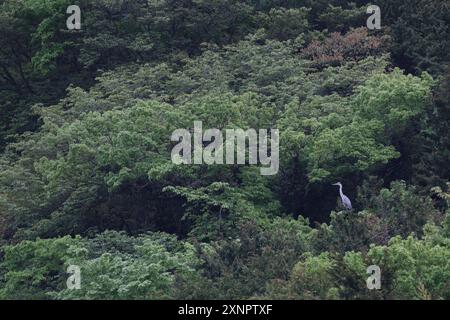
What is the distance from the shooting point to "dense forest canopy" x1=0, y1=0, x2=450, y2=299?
15695 millimetres

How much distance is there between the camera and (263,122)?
69.1 ft

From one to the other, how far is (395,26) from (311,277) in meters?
12.0

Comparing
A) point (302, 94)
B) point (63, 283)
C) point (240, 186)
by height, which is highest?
point (302, 94)

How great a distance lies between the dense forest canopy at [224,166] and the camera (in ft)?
51.5

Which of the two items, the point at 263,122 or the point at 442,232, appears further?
the point at 263,122

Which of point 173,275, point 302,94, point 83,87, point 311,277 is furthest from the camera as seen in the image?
point 83,87

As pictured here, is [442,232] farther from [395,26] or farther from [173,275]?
[395,26]

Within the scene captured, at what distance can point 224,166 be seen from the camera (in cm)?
1950

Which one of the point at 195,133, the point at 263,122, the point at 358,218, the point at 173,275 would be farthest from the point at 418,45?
the point at 173,275
